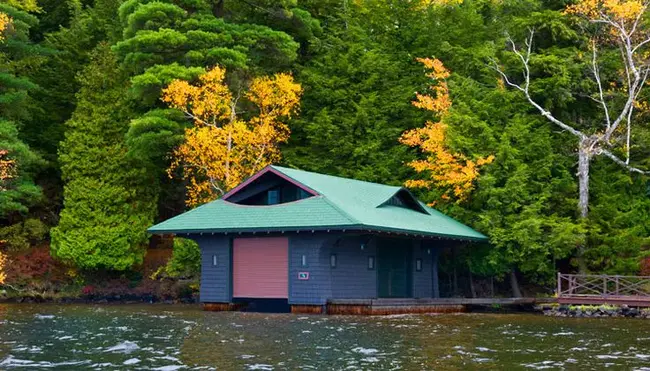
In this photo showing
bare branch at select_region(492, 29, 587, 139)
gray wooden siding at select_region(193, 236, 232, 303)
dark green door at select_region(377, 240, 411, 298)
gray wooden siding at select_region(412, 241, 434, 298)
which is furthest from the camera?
bare branch at select_region(492, 29, 587, 139)

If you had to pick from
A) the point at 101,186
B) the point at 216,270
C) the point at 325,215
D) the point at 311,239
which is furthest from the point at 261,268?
the point at 101,186

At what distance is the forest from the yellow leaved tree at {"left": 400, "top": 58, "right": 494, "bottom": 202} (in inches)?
4.4

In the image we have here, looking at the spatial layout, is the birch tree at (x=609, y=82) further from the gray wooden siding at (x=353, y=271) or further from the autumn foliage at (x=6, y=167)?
the autumn foliage at (x=6, y=167)

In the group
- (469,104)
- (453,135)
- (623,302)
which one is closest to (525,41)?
(469,104)

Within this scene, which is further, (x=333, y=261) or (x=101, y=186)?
(x=101, y=186)

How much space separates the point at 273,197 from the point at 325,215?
437 cm

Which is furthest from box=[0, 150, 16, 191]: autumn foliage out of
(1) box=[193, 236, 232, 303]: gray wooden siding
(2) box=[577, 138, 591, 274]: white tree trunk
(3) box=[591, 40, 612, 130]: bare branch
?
(3) box=[591, 40, 612, 130]: bare branch

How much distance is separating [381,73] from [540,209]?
15.1 meters

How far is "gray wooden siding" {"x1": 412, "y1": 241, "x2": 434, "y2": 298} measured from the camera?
35.3 m

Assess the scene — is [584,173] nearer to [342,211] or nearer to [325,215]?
[342,211]

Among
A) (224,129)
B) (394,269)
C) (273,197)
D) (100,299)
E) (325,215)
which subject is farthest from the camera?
(100,299)

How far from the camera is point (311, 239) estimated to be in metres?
30.3

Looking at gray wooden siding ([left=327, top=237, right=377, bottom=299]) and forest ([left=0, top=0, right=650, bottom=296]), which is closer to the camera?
gray wooden siding ([left=327, top=237, right=377, bottom=299])

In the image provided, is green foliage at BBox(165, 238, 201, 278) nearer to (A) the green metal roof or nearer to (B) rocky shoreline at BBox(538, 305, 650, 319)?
(A) the green metal roof
